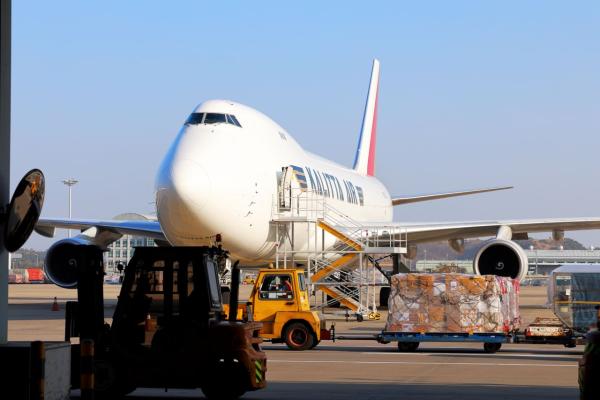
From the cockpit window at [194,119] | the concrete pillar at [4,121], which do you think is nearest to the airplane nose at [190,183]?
the cockpit window at [194,119]

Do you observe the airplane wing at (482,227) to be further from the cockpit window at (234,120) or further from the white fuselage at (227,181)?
the cockpit window at (234,120)

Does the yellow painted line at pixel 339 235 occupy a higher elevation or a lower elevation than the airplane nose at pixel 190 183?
lower

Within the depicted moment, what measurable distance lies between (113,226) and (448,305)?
11.5 metres

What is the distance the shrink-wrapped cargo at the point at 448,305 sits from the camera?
1788 cm

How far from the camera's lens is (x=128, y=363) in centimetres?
1048

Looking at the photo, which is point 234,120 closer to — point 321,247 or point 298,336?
point 321,247

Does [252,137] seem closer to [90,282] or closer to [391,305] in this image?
[391,305]

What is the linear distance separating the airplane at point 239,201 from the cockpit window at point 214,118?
2cm

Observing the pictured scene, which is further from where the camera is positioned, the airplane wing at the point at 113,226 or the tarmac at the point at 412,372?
the airplane wing at the point at 113,226

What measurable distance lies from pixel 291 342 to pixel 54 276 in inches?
442

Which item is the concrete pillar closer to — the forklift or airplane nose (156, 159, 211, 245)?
the forklift

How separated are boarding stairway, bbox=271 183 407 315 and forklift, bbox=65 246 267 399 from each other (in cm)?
1295

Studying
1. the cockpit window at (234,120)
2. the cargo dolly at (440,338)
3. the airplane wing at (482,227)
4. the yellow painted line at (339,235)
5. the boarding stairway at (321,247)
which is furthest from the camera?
the airplane wing at (482,227)

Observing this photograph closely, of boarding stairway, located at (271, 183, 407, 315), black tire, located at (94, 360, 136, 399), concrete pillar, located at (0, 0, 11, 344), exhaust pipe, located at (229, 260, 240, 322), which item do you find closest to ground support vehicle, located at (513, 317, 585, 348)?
exhaust pipe, located at (229, 260, 240, 322)
